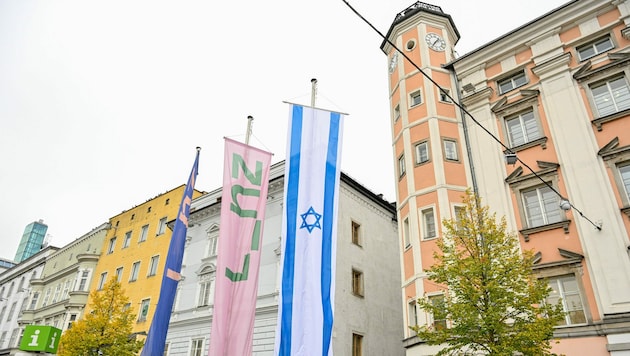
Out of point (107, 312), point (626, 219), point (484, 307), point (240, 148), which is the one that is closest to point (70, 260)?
point (107, 312)

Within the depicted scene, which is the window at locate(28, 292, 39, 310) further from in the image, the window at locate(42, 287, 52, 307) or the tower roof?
the tower roof

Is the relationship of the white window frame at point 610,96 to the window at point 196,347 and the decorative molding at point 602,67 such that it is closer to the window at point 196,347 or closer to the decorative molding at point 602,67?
the decorative molding at point 602,67

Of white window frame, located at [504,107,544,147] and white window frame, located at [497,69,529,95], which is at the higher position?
white window frame, located at [497,69,529,95]

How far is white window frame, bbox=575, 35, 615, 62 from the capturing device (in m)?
18.8

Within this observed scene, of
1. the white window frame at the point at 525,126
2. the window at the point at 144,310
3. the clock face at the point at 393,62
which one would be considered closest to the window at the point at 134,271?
the window at the point at 144,310

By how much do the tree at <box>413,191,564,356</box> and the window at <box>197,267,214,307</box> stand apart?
685 inches

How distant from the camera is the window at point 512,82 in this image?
20922 mm

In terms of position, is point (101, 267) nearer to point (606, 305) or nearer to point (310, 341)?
point (310, 341)

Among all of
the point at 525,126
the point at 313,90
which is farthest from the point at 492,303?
the point at 525,126

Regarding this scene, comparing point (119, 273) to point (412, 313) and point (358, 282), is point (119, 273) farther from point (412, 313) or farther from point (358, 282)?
point (412, 313)

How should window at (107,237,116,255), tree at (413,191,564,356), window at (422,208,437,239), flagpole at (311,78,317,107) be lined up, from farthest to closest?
window at (107,237,116,255), window at (422,208,437,239), flagpole at (311,78,317,107), tree at (413,191,564,356)

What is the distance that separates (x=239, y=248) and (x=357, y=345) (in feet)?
48.1

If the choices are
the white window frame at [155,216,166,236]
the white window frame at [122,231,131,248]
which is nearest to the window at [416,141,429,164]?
the white window frame at [155,216,166,236]

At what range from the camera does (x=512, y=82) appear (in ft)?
69.8
